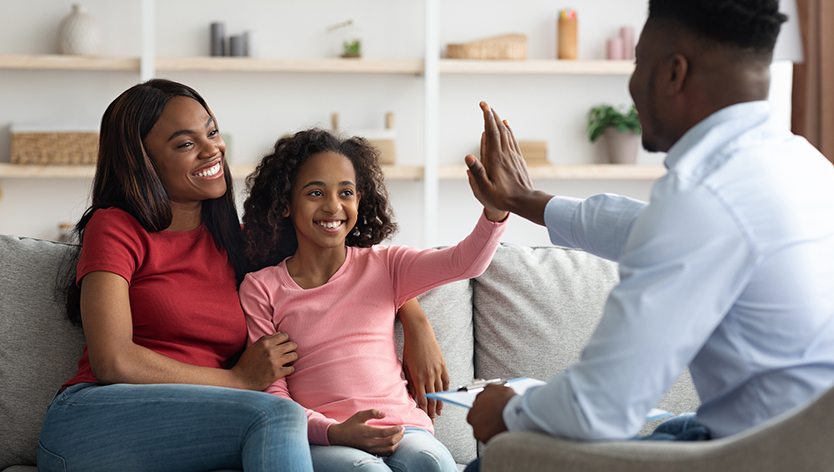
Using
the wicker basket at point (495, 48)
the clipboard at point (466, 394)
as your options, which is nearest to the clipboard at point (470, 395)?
the clipboard at point (466, 394)

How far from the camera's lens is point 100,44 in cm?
360

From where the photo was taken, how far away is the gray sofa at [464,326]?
1546 millimetres

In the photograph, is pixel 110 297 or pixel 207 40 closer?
pixel 110 297

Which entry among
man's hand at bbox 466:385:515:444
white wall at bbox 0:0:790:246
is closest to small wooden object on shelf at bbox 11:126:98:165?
white wall at bbox 0:0:790:246

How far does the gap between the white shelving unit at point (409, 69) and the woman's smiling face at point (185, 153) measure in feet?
6.17

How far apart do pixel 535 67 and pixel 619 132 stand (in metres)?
0.60

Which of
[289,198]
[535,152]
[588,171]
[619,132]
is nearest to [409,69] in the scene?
[535,152]

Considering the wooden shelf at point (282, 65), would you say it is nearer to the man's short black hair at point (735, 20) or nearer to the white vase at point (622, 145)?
the white vase at point (622, 145)

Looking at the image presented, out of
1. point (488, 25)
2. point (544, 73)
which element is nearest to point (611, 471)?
point (544, 73)

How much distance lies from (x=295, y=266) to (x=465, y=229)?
2.47 meters

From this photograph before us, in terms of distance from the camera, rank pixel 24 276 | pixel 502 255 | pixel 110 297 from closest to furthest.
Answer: pixel 110 297 → pixel 24 276 → pixel 502 255

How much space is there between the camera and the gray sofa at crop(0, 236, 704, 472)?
155cm

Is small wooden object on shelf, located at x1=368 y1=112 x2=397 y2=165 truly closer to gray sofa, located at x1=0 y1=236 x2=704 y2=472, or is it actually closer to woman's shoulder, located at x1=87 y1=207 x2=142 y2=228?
gray sofa, located at x1=0 y1=236 x2=704 y2=472

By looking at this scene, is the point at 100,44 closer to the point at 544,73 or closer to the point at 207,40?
the point at 207,40
